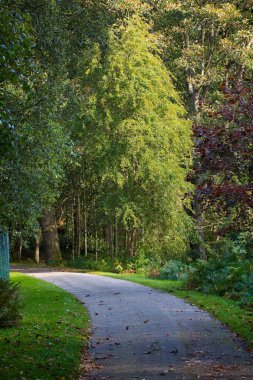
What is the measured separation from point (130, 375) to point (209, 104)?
25205 millimetres

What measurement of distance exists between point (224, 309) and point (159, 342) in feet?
13.6

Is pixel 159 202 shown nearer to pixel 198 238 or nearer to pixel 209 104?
pixel 198 238

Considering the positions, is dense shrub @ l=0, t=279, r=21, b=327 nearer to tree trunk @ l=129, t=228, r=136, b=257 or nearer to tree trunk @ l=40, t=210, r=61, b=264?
tree trunk @ l=129, t=228, r=136, b=257

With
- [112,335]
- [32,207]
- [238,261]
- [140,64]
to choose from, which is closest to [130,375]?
[112,335]

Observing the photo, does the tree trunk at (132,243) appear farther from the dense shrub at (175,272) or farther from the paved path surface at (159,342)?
the paved path surface at (159,342)

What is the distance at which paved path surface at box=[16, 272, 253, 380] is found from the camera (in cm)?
877

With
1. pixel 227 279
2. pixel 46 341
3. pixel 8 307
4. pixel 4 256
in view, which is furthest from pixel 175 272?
pixel 46 341

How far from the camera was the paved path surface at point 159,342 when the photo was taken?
8.77 metres

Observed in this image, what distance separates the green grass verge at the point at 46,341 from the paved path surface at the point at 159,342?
0.36m

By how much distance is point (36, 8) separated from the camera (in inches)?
625

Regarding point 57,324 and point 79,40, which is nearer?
point 57,324

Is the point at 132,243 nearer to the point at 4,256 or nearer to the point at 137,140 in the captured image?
the point at 137,140

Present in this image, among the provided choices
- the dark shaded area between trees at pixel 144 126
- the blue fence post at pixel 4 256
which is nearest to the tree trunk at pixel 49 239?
the dark shaded area between trees at pixel 144 126

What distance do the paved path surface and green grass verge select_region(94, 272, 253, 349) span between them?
0.24m
